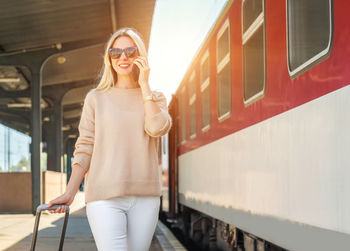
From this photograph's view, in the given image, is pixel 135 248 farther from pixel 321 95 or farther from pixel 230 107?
pixel 230 107

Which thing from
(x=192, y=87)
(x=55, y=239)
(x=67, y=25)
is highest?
(x=67, y=25)

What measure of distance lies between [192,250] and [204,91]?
378cm

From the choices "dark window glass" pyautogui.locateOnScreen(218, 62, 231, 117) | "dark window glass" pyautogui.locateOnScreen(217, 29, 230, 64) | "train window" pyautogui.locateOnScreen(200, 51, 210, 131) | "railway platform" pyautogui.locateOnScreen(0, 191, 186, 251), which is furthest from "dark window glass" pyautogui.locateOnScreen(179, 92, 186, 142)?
"dark window glass" pyautogui.locateOnScreen(217, 29, 230, 64)

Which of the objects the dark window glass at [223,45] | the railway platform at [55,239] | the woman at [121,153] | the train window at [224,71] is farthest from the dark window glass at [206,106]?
the woman at [121,153]

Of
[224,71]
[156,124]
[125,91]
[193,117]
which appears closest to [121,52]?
[125,91]

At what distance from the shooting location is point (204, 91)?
9.00 meters

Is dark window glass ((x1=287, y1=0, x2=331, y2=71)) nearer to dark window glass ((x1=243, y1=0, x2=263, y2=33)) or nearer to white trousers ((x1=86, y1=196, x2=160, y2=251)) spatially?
dark window glass ((x1=243, y1=0, x2=263, y2=33))

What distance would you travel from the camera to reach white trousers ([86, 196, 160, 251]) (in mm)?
2941

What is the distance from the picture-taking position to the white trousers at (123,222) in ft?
9.65

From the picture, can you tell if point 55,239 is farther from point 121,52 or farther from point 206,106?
point 121,52

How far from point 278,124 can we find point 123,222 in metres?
2.11

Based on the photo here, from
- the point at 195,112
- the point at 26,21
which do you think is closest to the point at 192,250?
the point at 195,112

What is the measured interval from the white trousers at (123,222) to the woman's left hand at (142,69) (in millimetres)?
550

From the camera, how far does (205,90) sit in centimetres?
891
